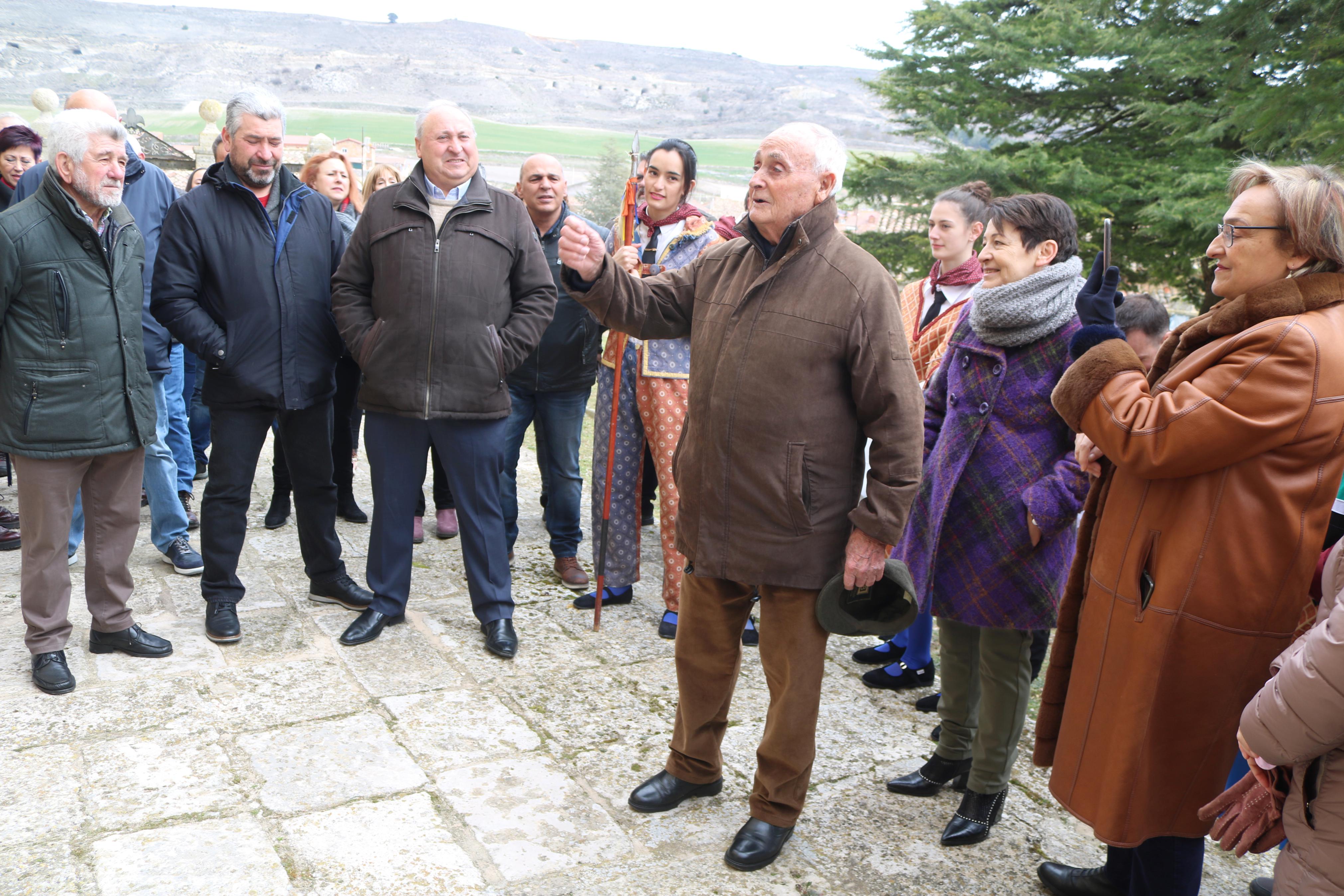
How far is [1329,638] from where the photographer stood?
1.65 metres

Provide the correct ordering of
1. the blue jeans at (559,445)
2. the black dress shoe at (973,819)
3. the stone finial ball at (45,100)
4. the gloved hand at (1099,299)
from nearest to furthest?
the gloved hand at (1099,299), the black dress shoe at (973,819), the blue jeans at (559,445), the stone finial ball at (45,100)

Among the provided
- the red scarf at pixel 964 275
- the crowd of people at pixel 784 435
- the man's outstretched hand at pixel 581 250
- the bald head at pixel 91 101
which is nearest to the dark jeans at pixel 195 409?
the crowd of people at pixel 784 435

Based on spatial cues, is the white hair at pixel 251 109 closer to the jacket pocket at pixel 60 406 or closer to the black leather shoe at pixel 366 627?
the jacket pocket at pixel 60 406

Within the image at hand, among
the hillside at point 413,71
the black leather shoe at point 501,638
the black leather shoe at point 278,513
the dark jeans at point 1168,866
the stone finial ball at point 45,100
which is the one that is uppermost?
the hillside at point 413,71

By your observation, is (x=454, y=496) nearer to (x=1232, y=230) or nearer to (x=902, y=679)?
(x=902, y=679)

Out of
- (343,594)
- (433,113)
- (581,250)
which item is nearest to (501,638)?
(343,594)

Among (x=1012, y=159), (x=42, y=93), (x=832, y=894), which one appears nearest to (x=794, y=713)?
(x=832, y=894)

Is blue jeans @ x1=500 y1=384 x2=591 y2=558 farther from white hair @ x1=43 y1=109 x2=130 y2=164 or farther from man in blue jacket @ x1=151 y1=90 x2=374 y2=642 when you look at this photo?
white hair @ x1=43 y1=109 x2=130 y2=164

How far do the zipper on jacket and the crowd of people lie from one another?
0.05ft

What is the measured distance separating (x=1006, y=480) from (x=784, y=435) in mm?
688

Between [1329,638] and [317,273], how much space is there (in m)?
3.62

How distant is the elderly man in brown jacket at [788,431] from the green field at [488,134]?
52.7 metres

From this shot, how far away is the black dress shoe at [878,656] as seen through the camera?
408 centimetres

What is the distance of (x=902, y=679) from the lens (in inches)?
154
